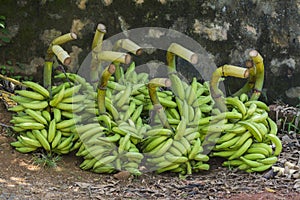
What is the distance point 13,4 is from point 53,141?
54.7 inches

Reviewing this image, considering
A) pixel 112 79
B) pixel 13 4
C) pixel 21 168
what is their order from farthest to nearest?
pixel 13 4
pixel 112 79
pixel 21 168

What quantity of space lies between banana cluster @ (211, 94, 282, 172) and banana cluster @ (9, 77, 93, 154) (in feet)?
3.55

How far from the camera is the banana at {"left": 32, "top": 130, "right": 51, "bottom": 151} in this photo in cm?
455

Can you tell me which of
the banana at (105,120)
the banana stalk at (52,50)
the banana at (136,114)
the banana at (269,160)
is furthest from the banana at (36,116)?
the banana at (269,160)

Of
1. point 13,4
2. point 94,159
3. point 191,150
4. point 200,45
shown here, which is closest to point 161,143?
point 191,150

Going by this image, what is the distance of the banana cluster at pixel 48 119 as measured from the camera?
4574 mm

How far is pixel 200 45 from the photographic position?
5.40 m

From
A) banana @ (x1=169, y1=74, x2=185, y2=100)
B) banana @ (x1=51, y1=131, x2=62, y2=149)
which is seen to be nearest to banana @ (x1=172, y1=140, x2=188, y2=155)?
banana @ (x1=169, y1=74, x2=185, y2=100)

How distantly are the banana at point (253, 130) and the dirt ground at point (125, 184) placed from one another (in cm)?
26

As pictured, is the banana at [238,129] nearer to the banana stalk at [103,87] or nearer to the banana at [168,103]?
the banana at [168,103]

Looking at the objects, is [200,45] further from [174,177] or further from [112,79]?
[174,177]

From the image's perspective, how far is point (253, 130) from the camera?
456 cm

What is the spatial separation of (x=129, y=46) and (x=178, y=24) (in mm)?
836

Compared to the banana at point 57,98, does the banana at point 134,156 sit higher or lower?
lower
